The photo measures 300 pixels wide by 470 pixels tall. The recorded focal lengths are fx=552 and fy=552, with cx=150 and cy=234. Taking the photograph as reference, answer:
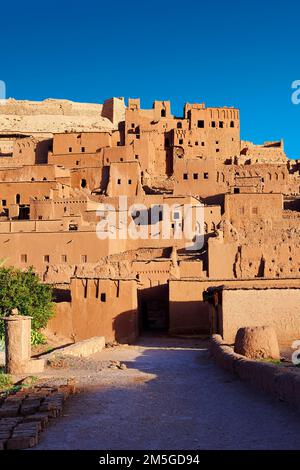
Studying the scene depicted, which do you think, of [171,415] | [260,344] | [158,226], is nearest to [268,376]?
[171,415]

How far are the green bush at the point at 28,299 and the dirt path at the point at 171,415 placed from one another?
9.13 metres

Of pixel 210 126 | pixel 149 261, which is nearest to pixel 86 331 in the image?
pixel 149 261

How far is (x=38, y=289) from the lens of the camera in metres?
22.5

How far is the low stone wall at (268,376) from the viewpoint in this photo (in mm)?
7792

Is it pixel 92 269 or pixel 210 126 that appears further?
pixel 210 126

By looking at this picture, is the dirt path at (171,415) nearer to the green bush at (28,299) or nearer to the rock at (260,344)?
the rock at (260,344)

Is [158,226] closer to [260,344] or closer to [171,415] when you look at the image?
[260,344]

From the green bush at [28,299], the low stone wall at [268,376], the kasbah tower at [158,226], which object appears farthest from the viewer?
the kasbah tower at [158,226]

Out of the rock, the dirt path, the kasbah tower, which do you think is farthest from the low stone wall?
the kasbah tower

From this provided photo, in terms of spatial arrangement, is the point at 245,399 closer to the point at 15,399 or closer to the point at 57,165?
the point at 15,399

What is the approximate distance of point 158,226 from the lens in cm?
3278

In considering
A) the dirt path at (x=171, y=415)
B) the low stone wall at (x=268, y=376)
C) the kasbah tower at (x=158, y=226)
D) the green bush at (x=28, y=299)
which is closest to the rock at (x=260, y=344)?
the low stone wall at (x=268, y=376)

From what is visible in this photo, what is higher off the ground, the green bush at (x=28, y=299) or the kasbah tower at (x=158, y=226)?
the kasbah tower at (x=158, y=226)
